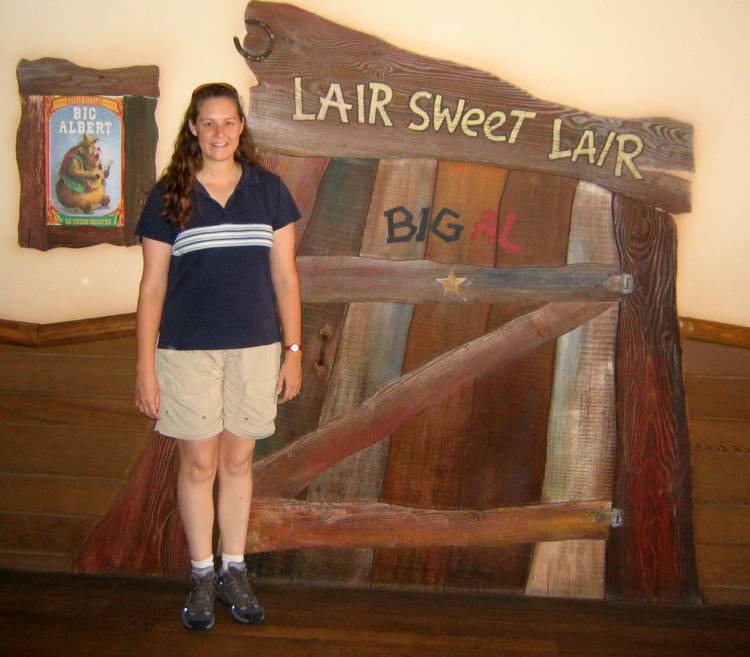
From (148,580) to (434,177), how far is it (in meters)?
1.49

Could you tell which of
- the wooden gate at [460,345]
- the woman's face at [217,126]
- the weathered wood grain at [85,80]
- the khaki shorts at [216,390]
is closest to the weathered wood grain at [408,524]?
the wooden gate at [460,345]

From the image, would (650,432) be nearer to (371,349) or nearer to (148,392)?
(371,349)

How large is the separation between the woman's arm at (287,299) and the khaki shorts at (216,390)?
4 centimetres

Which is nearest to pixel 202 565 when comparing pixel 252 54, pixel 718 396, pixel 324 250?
pixel 324 250

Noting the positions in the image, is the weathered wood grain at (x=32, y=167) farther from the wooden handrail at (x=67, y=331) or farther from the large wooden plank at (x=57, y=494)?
the large wooden plank at (x=57, y=494)

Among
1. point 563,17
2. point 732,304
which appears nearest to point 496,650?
point 732,304

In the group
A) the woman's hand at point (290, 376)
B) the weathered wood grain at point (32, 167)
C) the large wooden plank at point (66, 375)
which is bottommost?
the large wooden plank at point (66, 375)

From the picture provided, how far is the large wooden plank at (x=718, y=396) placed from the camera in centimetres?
262

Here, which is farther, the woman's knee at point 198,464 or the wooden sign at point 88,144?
the wooden sign at point 88,144

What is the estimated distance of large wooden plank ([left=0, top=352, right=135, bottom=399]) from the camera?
8.80ft

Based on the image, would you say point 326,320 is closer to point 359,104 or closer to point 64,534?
point 359,104

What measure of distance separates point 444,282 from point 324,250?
37 cm

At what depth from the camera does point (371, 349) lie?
103 inches

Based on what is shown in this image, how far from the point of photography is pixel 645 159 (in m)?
2.57
